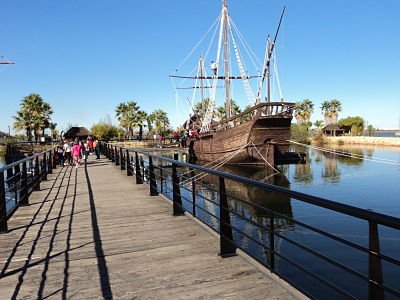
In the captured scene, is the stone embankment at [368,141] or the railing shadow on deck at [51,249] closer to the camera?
the railing shadow on deck at [51,249]

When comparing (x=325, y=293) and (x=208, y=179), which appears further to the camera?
(x=208, y=179)

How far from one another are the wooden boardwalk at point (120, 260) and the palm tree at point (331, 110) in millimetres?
101612

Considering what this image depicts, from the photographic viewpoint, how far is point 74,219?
6449 mm

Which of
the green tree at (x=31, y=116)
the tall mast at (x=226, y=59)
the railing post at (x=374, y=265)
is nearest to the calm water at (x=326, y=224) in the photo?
the railing post at (x=374, y=265)

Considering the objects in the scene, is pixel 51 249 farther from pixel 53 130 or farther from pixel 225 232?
pixel 53 130

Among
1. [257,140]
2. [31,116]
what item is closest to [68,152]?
[257,140]

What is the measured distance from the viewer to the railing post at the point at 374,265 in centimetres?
218

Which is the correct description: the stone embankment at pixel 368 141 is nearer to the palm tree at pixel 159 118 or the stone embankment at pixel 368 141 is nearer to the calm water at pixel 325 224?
the palm tree at pixel 159 118

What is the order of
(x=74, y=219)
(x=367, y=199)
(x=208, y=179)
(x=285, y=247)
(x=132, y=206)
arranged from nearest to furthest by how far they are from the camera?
(x=74, y=219), (x=132, y=206), (x=285, y=247), (x=367, y=199), (x=208, y=179)

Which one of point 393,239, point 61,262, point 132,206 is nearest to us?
point 61,262

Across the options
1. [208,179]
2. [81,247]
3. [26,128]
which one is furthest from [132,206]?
[26,128]

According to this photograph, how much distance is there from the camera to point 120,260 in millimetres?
4191

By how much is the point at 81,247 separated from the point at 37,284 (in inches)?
48.0

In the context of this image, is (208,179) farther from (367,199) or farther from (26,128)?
(26,128)
